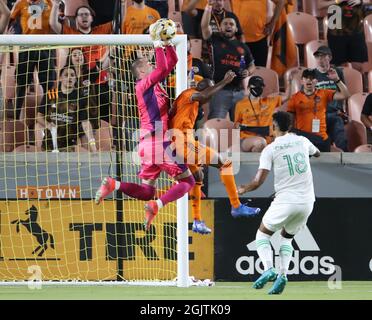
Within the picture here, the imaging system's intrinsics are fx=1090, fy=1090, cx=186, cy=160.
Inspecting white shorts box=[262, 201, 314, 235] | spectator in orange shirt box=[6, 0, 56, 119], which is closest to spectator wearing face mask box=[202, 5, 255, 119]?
spectator in orange shirt box=[6, 0, 56, 119]

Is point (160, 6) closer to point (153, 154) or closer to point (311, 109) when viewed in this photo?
point (311, 109)

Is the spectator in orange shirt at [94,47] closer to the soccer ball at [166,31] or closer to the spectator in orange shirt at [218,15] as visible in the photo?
the spectator in orange shirt at [218,15]

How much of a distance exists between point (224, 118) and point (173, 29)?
11.6ft

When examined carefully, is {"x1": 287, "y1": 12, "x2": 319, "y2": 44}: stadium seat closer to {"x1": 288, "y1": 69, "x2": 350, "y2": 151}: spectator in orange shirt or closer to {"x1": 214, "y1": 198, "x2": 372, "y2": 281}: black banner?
{"x1": 288, "y1": 69, "x2": 350, "y2": 151}: spectator in orange shirt

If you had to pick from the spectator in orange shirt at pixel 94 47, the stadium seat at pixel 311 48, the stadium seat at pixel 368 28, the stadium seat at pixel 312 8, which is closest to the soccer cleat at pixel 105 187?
the spectator in orange shirt at pixel 94 47

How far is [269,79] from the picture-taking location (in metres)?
15.0

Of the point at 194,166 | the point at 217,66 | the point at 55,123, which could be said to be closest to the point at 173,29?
the point at 194,166

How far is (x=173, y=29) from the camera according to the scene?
11.1m

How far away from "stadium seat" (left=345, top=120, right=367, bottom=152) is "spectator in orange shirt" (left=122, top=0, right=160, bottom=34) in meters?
3.11

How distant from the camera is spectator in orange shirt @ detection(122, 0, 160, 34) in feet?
49.4

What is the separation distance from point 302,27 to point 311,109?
6.77 ft

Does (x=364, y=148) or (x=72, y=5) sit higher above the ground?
(x=72, y=5)

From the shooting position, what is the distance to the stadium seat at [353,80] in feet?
50.1

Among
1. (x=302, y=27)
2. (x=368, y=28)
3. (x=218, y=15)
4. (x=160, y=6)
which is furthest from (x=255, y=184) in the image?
(x=368, y=28)
